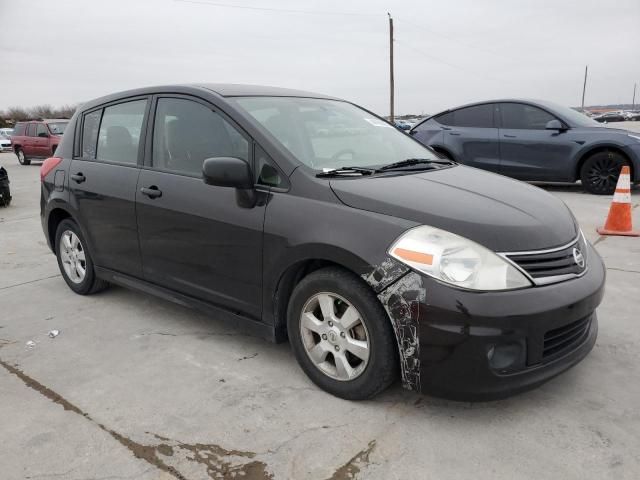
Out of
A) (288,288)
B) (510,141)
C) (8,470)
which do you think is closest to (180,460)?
(8,470)

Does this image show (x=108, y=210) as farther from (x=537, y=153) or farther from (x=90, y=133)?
(x=537, y=153)

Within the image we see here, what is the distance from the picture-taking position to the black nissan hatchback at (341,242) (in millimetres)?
2271

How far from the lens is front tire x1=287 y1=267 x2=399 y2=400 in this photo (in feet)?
7.91

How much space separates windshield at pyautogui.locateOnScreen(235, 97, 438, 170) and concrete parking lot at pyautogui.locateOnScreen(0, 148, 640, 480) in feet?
4.01

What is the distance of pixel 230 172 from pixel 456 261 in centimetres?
124

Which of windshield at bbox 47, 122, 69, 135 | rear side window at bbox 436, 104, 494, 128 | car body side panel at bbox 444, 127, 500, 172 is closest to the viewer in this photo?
car body side panel at bbox 444, 127, 500, 172

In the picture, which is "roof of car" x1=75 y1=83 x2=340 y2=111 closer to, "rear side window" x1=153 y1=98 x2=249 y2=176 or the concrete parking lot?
"rear side window" x1=153 y1=98 x2=249 y2=176

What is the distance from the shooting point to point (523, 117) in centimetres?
859

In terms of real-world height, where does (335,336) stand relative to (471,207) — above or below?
below

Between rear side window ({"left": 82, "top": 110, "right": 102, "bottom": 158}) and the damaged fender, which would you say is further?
rear side window ({"left": 82, "top": 110, "right": 102, "bottom": 158})

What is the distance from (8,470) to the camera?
2189mm

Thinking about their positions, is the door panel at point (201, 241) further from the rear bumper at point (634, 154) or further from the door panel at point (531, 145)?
the rear bumper at point (634, 154)

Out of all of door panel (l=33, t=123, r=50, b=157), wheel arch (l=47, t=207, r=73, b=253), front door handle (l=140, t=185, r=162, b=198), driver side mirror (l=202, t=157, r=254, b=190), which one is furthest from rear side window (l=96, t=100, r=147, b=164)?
door panel (l=33, t=123, r=50, b=157)

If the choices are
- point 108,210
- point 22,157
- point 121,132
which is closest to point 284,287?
point 108,210
